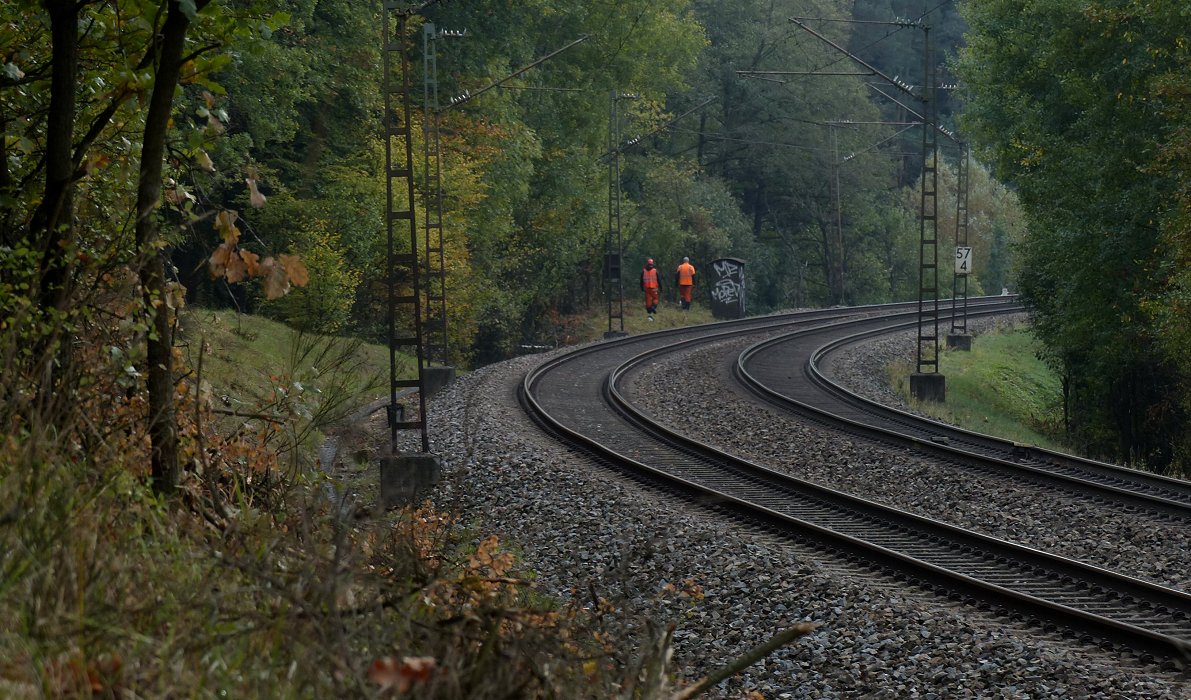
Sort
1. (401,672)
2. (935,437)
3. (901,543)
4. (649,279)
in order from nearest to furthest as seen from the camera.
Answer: (401,672) → (901,543) → (935,437) → (649,279)

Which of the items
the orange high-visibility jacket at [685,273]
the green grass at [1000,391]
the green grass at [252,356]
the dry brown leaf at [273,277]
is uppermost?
the orange high-visibility jacket at [685,273]

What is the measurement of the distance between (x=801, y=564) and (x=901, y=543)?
166cm

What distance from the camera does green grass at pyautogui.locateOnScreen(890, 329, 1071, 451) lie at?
27.2 m

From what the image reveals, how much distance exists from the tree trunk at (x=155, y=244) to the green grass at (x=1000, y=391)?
1963 centimetres

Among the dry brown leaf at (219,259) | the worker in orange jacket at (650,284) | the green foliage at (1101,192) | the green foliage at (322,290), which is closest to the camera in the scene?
the dry brown leaf at (219,259)

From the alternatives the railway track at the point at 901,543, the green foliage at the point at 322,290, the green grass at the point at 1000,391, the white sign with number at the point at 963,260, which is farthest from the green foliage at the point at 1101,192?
the green foliage at the point at 322,290

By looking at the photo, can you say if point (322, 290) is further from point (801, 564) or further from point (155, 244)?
point (155, 244)

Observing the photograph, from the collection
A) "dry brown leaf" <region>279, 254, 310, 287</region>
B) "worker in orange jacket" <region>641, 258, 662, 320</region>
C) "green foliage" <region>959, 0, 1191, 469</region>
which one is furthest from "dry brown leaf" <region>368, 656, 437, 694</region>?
"worker in orange jacket" <region>641, 258, 662, 320</region>

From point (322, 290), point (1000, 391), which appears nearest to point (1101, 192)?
point (1000, 391)

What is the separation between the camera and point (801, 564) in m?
11.6

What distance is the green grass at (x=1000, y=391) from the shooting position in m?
27.2

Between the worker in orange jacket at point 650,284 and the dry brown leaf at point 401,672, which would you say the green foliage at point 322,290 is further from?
the dry brown leaf at point 401,672

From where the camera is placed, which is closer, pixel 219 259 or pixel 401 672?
pixel 401 672

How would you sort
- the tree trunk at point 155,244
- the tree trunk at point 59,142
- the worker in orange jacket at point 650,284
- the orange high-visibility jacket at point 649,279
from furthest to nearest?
the orange high-visibility jacket at point 649,279 < the worker in orange jacket at point 650,284 < the tree trunk at point 59,142 < the tree trunk at point 155,244
